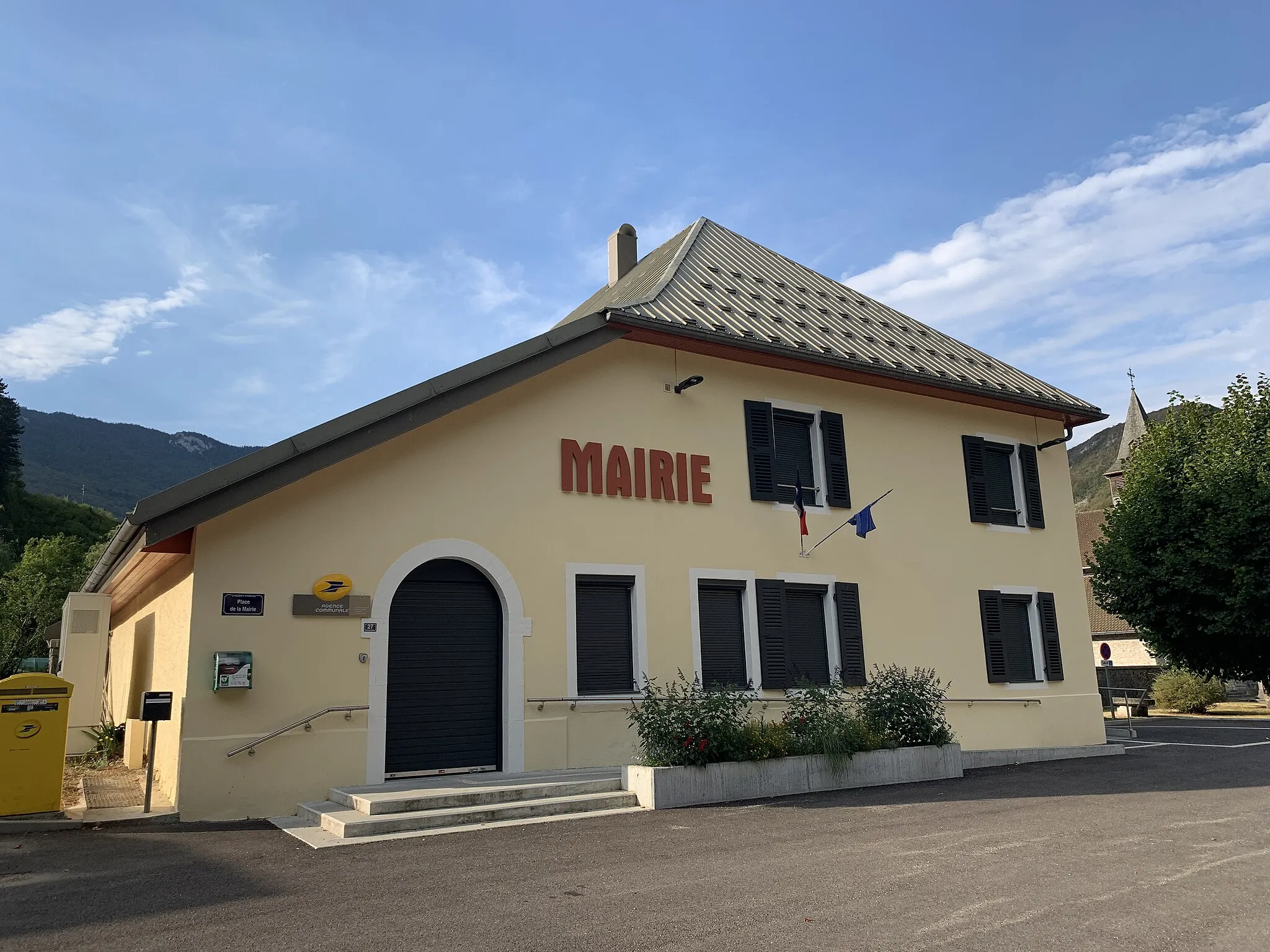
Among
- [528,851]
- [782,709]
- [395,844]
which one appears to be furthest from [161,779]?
[782,709]

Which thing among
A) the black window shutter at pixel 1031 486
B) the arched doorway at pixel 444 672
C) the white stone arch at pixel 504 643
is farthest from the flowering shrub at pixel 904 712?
the black window shutter at pixel 1031 486

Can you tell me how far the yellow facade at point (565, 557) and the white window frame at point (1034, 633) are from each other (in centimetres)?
13

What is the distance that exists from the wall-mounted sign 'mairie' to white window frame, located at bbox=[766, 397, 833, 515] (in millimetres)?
1526

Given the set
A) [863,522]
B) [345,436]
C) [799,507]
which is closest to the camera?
[345,436]

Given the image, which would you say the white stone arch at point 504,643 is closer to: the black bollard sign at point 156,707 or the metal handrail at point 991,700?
the black bollard sign at point 156,707

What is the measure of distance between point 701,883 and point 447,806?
3.46 meters

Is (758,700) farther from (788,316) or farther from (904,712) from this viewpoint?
(788,316)

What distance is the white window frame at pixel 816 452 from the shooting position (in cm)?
1409

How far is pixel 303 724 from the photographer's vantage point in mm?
9828

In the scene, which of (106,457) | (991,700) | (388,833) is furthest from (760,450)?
(106,457)

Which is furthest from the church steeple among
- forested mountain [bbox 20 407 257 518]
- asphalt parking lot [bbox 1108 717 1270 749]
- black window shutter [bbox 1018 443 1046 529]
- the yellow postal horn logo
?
forested mountain [bbox 20 407 257 518]

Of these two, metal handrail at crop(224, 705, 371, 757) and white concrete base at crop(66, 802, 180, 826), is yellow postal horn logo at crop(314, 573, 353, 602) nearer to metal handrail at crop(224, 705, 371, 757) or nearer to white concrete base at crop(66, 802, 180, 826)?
metal handrail at crop(224, 705, 371, 757)

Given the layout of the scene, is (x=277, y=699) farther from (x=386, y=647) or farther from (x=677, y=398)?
(x=677, y=398)

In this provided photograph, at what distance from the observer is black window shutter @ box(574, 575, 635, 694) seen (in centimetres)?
1177
